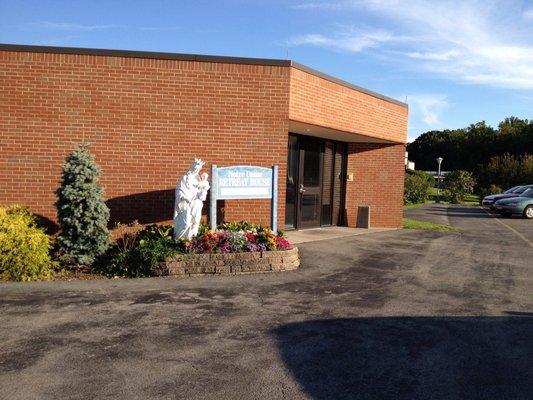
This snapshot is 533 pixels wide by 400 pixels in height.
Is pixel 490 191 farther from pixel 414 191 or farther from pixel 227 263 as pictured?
pixel 227 263

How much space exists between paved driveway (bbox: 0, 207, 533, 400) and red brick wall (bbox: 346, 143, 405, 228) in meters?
7.15

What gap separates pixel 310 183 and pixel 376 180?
8.54 feet

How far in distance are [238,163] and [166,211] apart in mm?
1819

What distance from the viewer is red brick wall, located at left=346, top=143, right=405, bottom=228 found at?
53.4ft

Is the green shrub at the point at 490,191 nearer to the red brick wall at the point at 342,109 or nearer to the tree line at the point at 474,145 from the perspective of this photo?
the tree line at the point at 474,145

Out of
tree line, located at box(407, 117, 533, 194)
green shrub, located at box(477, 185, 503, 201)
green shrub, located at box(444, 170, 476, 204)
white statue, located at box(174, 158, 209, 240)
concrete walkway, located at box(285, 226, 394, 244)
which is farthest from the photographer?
tree line, located at box(407, 117, 533, 194)

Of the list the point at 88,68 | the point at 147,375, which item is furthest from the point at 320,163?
the point at 147,375

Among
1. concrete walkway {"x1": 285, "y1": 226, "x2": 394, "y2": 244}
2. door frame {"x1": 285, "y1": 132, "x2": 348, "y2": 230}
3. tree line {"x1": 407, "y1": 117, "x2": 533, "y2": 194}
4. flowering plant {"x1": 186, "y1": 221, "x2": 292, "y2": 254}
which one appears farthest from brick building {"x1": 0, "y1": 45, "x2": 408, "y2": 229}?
tree line {"x1": 407, "y1": 117, "x2": 533, "y2": 194}

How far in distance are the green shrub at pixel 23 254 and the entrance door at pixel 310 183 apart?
24.7ft

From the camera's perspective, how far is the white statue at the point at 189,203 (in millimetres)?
9062

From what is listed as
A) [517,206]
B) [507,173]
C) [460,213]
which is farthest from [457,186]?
[517,206]

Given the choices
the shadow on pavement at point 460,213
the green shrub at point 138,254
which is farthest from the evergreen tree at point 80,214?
the shadow on pavement at point 460,213

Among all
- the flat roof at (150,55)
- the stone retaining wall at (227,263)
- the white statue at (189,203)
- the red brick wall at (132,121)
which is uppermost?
the flat roof at (150,55)

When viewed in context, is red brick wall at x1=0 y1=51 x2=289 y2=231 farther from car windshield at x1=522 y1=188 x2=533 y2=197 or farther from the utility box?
car windshield at x1=522 y1=188 x2=533 y2=197
